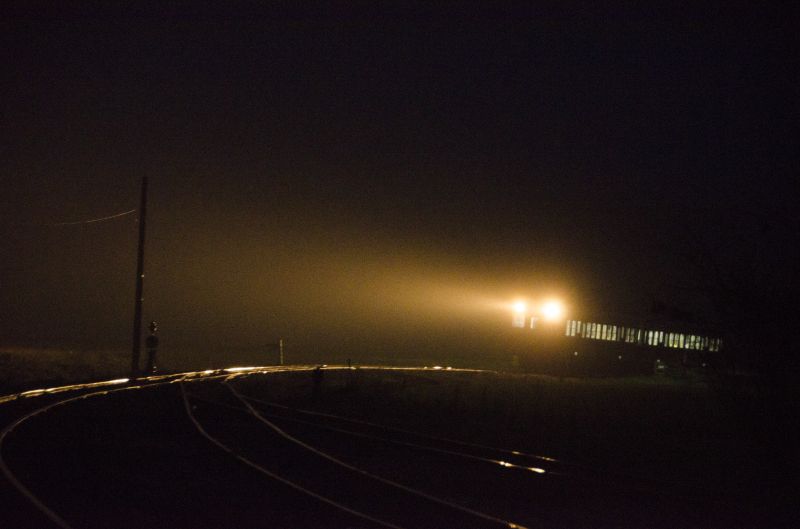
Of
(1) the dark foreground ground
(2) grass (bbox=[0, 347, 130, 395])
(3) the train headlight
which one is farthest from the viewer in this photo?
(3) the train headlight

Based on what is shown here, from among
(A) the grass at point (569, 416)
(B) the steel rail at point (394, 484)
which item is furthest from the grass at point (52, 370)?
(B) the steel rail at point (394, 484)

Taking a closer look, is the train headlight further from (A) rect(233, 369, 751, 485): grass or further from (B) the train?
(A) rect(233, 369, 751, 485): grass

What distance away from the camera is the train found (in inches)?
1469

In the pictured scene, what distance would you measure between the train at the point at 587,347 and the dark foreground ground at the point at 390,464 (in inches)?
666

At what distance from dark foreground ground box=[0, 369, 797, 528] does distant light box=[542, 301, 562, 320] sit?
65.7 feet

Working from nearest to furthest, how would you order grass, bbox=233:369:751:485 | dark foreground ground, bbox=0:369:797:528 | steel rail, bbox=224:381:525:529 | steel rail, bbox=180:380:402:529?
steel rail, bbox=180:380:402:529 → steel rail, bbox=224:381:525:529 → dark foreground ground, bbox=0:369:797:528 → grass, bbox=233:369:751:485

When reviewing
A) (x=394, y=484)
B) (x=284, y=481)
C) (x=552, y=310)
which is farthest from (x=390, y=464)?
(x=552, y=310)

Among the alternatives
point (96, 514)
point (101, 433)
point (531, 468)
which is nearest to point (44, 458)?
point (101, 433)

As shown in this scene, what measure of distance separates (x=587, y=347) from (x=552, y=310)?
10.1 feet

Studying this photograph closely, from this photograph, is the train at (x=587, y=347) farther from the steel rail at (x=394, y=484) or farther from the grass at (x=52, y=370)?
the steel rail at (x=394, y=484)

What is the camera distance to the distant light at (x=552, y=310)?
4103 centimetres

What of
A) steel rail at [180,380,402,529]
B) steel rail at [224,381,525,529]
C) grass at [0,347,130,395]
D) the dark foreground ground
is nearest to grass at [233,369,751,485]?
the dark foreground ground

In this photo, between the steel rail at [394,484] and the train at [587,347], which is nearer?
the steel rail at [394,484]

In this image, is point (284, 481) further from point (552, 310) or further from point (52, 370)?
point (552, 310)
